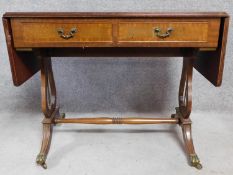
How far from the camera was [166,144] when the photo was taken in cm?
193

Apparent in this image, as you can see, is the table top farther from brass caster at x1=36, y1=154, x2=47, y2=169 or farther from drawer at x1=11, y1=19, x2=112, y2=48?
brass caster at x1=36, y1=154, x2=47, y2=169

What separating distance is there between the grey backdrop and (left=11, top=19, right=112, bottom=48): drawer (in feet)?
2.85

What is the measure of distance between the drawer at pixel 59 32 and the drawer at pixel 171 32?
0.37 feet

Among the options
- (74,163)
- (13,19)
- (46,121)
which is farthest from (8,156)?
(13,19)

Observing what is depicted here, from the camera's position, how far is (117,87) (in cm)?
244

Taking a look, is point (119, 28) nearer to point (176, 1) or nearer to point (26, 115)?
point (176, 1)

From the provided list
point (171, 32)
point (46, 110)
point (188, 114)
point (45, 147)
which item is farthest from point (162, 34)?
point (45, 147)

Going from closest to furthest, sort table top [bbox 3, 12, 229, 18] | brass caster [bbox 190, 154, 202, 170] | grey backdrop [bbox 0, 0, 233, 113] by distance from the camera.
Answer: table top [bbox 3, 12, 229, 18]
brass caster [bbox 190, 154, 202, 170]
grey backdrop [bbox 0, 0, 233, 113]

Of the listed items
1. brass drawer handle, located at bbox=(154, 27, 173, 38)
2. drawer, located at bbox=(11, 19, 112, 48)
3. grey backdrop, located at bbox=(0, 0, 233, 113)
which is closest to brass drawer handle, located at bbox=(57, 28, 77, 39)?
drawer, located at bbox=(11, 19, 112, 48)

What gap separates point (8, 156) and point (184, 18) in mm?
1456

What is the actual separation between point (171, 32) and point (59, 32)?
25.0 inches

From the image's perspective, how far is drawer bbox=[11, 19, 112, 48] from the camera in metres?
1.47

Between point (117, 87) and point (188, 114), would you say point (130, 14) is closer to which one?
point (188, 114)

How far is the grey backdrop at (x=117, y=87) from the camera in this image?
7.78ft
